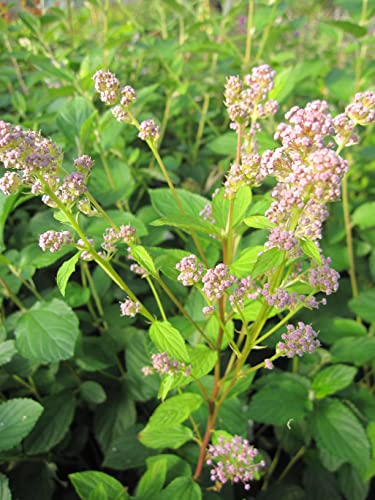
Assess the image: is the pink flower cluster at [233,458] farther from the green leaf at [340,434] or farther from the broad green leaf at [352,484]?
the broad green leaf at [352,484]

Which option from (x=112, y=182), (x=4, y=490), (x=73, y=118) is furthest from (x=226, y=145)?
(x=4, y=490)

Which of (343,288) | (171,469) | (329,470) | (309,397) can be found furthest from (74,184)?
(343,288)

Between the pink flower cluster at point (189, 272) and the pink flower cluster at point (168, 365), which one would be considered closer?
the pink flower cluster at point (189, 272)

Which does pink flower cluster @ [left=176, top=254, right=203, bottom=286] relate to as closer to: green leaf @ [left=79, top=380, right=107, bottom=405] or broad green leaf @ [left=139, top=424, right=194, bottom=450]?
broad green leaf @ [left=139, top=424, right=194, bottom=450]

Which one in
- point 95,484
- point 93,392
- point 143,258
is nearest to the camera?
point 143,258

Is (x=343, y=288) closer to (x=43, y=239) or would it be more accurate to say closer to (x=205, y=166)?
(x=205, y=166)

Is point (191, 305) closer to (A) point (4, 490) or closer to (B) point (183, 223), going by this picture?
(B) point (183, 223)

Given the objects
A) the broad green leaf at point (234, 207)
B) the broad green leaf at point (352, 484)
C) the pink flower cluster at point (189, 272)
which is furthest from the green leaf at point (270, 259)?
the broad green leaf at point (352, 484)
